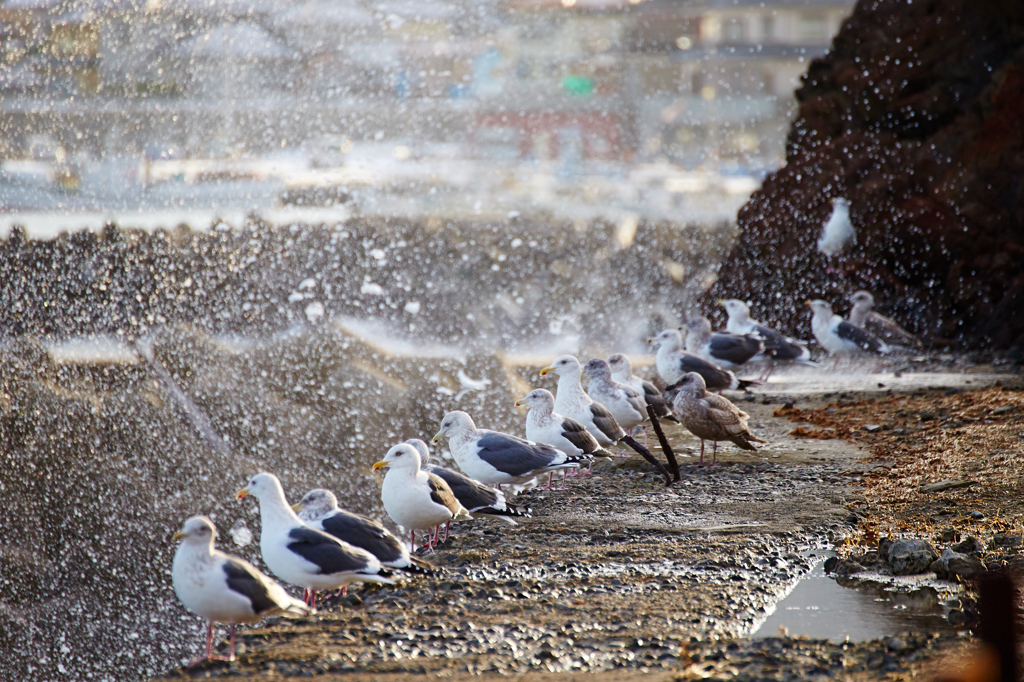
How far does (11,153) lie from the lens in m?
35.6

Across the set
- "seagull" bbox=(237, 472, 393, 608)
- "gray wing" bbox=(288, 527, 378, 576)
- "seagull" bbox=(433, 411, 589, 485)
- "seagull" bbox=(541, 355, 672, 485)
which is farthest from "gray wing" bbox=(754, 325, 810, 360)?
"gray wing" bbox=(288, 527, 378, 576)

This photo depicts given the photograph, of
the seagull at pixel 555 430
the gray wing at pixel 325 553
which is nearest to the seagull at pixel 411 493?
the gray wing at pixel 325 553

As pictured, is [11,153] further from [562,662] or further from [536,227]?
[562,662]

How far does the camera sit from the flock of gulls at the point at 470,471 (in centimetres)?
455

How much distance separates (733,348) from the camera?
440 inches

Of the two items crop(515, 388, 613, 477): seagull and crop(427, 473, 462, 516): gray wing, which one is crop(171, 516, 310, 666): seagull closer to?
crop(427, 473, 462, 516): gray wing

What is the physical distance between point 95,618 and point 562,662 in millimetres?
5408

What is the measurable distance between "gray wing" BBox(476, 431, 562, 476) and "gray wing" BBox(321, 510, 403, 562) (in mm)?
1771

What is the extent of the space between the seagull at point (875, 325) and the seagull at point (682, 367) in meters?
3.28

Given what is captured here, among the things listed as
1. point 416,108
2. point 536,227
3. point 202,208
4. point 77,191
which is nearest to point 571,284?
point 536,227

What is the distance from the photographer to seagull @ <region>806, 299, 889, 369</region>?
1216 cm

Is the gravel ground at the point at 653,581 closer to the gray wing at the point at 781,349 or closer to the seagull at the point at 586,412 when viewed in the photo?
the seagull at the point at 586,412

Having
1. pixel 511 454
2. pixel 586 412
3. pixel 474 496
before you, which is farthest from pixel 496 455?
pixel 586 412

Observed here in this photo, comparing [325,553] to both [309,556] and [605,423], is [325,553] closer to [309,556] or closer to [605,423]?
[309,556]
